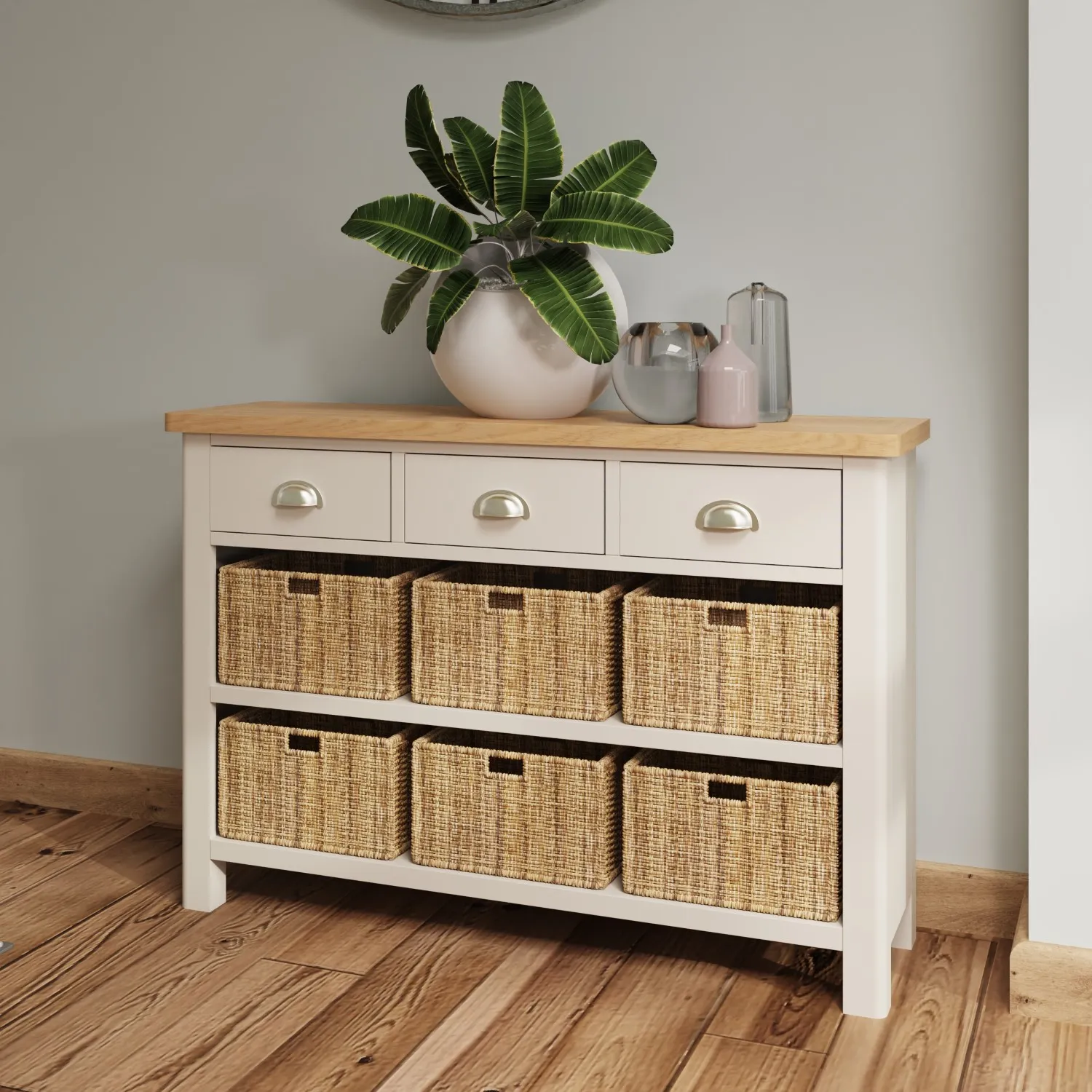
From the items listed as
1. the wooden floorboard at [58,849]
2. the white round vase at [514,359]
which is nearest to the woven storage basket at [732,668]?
the white round vase at [514,359]

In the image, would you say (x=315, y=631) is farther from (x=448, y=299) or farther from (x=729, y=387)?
(x=729, y=387)

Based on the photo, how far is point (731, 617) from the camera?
1.96 m

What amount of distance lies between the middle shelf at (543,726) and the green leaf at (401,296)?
2.09 ft

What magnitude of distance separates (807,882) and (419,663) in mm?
692

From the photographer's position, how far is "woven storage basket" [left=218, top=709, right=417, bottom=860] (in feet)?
7.16

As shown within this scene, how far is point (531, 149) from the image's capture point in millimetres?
2059

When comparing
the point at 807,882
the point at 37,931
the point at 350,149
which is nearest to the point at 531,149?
the point at 350,149

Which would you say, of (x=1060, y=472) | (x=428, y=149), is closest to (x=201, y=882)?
(x=428, y=149)

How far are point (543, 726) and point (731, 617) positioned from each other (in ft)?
1.15

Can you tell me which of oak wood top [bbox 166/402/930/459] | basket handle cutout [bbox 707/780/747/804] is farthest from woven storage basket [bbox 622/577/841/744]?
oak wood top [bbox 166/402/930/459]

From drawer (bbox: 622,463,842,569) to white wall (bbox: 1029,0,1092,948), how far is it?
12.5 inches

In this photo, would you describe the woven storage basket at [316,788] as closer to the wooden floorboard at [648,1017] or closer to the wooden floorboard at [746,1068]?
the wooden floorboard at [648,1017]

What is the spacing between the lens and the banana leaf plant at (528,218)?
1980 mm

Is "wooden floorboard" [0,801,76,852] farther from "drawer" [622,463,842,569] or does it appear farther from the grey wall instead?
"drawer" [622,463,842,569]
